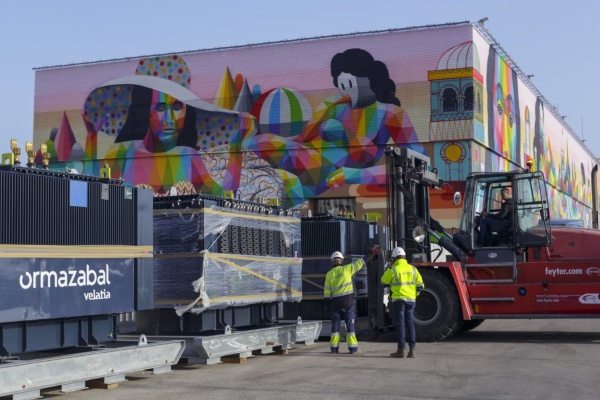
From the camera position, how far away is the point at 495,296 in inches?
634

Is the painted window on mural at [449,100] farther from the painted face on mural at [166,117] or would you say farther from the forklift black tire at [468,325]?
the forklift black tire at [468,325]

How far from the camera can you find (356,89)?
38312 millimetres

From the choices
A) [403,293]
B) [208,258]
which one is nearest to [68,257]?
[208,258]

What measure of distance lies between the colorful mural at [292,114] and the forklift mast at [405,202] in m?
18.3

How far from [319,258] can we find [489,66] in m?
25.0

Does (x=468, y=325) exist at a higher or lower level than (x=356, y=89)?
lower

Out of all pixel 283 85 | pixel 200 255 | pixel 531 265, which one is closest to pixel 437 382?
pixel 200 255

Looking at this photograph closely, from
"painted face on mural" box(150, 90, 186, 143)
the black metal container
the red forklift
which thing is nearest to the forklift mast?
the red forklift

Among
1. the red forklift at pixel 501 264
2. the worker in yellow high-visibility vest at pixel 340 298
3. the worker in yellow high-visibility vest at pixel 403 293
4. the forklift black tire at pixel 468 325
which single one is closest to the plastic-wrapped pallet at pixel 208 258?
the worker in yellow high-visibility vest at pixel 340 298

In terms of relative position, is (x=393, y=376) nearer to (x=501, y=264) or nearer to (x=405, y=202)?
(x=501, y=264)

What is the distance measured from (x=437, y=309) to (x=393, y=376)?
198 inches

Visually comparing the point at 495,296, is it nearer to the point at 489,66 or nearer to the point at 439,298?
the point at 439,298

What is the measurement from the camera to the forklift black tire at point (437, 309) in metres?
16.1

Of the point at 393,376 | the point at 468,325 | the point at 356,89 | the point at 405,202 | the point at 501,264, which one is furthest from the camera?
the point at 356,89
